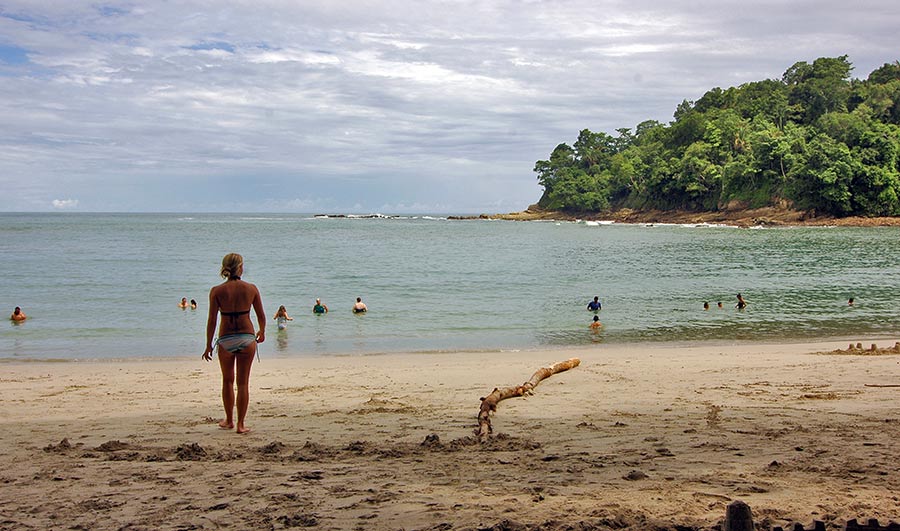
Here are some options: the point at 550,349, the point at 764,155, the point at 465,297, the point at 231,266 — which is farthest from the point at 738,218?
the point at 231,266

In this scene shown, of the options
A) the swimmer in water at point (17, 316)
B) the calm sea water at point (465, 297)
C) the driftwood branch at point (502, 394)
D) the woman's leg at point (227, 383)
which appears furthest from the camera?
the swimmer in water at point (17, 316)

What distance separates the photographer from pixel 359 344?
1759 cm

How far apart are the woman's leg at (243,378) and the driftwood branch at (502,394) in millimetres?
2367

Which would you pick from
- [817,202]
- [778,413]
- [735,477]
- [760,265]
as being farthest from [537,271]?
[817,202]

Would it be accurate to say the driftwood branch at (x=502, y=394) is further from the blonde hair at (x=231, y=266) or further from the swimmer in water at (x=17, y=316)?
the swimmer in water at (x=17, y=316)

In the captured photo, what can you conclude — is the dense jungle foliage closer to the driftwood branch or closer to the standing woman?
the driftwood branch

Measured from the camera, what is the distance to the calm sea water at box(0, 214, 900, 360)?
59.7ft

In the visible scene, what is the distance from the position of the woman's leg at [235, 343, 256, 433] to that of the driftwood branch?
237 cm

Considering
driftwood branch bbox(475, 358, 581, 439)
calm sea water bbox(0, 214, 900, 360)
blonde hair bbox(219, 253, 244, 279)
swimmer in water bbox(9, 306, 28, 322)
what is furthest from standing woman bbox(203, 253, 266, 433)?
swimmer in water bbox(9, 306, 28, 322)

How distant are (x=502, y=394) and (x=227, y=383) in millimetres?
3394

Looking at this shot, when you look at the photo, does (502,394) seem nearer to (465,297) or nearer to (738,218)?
(465,297)

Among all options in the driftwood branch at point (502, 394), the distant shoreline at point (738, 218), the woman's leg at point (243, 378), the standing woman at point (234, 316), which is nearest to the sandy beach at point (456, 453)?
the driftwood branch at point (502, 394)

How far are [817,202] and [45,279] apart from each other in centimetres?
7912

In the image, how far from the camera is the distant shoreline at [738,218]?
78.9 meters
